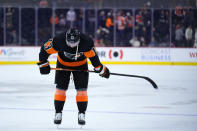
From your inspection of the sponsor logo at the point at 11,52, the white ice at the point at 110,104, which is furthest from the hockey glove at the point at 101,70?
the sponsor logo at the point at 11,52

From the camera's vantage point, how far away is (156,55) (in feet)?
53.4

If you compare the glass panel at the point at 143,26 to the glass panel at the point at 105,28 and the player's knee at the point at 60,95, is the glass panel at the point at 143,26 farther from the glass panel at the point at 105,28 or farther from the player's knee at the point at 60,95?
the player's knee at the point at 60,95

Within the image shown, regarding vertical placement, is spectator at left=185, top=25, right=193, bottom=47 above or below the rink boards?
above

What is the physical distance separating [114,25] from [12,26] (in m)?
3.69

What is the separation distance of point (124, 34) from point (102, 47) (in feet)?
3.23

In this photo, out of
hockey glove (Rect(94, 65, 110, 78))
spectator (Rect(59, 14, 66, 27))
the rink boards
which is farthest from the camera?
spectator (Rect(59, 14, 66, 27))

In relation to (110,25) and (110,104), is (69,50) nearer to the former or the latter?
(110,104)

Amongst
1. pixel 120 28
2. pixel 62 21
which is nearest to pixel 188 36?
pixel 120 28

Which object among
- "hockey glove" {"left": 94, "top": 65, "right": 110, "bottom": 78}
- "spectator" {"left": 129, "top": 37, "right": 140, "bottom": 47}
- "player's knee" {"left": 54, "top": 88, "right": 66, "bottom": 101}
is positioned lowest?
"player's knee" {"left": 54, "top": 88, "right": 66, "bottom": 101}

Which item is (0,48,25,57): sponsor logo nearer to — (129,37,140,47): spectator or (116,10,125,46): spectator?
(116,10,125,46): spectator

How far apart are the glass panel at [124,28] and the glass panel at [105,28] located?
0.22 metres

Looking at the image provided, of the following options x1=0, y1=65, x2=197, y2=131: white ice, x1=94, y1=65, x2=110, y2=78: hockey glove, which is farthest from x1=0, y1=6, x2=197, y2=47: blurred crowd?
x1=94, y1=65, x2=110, y2=78: hockey glove

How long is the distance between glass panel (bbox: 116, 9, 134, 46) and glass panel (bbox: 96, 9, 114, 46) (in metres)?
0.22

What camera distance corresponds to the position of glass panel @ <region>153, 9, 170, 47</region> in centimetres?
1644
